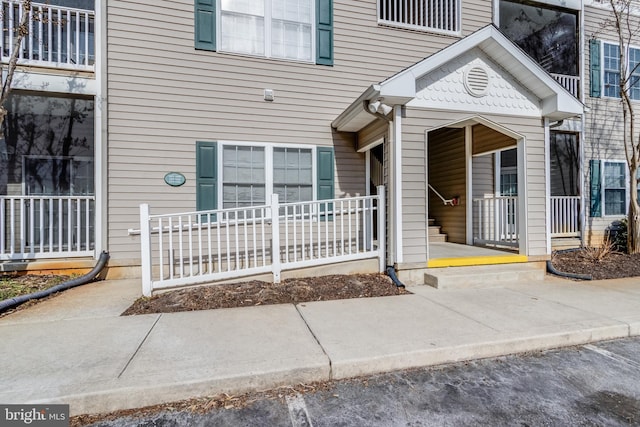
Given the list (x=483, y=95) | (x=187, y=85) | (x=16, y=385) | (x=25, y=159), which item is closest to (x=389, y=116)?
(x=483, y=95)

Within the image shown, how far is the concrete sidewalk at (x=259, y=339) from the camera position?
7.43 ft

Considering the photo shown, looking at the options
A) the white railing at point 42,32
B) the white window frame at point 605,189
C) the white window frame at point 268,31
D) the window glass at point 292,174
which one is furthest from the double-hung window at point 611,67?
the white railing at point 42,32

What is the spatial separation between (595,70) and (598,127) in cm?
146

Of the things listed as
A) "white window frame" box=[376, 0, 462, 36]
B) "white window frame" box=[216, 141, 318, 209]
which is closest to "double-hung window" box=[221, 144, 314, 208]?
"white window frame" box=[216, 141, 318, 209]

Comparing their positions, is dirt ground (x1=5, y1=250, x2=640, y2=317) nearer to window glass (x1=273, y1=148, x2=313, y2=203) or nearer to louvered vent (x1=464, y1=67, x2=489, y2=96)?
window glass (x1=273, y1=148, x2=313, y2=203)

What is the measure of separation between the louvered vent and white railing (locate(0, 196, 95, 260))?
657 cm

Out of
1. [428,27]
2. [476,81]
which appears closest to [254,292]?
[476,81]

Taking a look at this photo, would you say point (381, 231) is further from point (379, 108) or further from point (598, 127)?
point (598, 127)

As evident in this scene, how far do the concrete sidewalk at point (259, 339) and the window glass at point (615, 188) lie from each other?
5.49 meters

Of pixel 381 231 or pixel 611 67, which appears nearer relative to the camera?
pixel 381 231

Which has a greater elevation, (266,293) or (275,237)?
(275,237)

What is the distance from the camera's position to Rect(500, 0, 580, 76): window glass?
27.2ft

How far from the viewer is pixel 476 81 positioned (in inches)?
206

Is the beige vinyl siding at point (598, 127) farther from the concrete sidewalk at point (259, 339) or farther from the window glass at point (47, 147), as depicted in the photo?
the window glass at point (47, 147)
